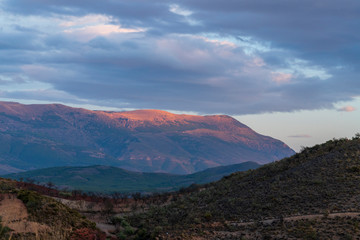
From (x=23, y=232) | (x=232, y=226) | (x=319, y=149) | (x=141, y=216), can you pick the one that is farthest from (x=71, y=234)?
(x=319, y=149)

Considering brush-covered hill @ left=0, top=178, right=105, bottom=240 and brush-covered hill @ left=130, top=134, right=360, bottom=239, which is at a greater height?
brush-covered hill @ left=130, top=134, right=360, bottom=239

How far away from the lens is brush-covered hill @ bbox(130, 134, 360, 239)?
30172mm

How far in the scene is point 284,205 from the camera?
120ft

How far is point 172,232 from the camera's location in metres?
31.7

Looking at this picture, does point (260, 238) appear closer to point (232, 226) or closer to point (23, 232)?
point (232, 226)

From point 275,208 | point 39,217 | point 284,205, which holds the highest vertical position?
point 284,205

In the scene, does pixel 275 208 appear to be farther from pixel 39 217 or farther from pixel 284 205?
pixel 39 217

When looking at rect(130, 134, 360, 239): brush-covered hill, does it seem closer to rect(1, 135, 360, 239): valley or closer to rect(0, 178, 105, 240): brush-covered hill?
rect(1, 135, 360, 239): valley

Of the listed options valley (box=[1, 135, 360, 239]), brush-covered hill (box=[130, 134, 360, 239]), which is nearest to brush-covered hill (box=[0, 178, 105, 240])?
valley (box=[1, 135, 360, 239])

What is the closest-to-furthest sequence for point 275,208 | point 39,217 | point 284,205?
point 39,217 → point 275,208 → point 284,205

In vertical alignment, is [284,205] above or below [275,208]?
above

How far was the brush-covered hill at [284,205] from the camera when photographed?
30.2m

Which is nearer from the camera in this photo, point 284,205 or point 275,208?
point 275,208

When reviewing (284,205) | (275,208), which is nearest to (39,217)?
(275,208)
